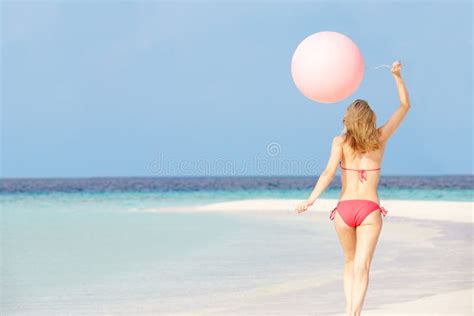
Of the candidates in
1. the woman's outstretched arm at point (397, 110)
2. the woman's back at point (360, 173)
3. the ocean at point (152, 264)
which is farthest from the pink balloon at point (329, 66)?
the ocean at point (152, 264)

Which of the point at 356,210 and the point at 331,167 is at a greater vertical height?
the point at 331,167

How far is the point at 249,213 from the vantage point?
2469cm

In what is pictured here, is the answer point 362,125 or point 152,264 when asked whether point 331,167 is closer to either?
point 362,125

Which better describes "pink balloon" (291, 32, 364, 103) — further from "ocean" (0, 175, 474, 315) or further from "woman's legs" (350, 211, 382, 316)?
"ocean" (0, 175, 474, 315)

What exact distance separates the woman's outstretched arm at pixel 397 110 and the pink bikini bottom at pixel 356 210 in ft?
1.62

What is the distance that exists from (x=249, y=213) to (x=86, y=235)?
8.65 metres

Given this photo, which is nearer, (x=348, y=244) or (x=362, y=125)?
(x=362, y=125)

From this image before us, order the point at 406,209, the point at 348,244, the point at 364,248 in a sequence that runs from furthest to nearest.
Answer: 1. the point at 406,209
2. the point at 348,244
3. the point at 364,248

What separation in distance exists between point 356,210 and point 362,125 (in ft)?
2.07

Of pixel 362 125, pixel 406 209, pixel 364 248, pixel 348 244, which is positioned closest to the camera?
pixel 362 125

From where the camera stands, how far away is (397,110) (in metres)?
6.46

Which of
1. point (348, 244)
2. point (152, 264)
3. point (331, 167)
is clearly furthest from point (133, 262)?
point (331, 167)

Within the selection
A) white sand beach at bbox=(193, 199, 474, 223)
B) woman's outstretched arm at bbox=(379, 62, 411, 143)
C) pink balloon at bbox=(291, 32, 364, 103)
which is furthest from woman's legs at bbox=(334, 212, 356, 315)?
white sand beach at bbox=(193, 199, 474, 223)

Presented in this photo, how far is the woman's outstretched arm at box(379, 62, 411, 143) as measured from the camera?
21.0 ft
